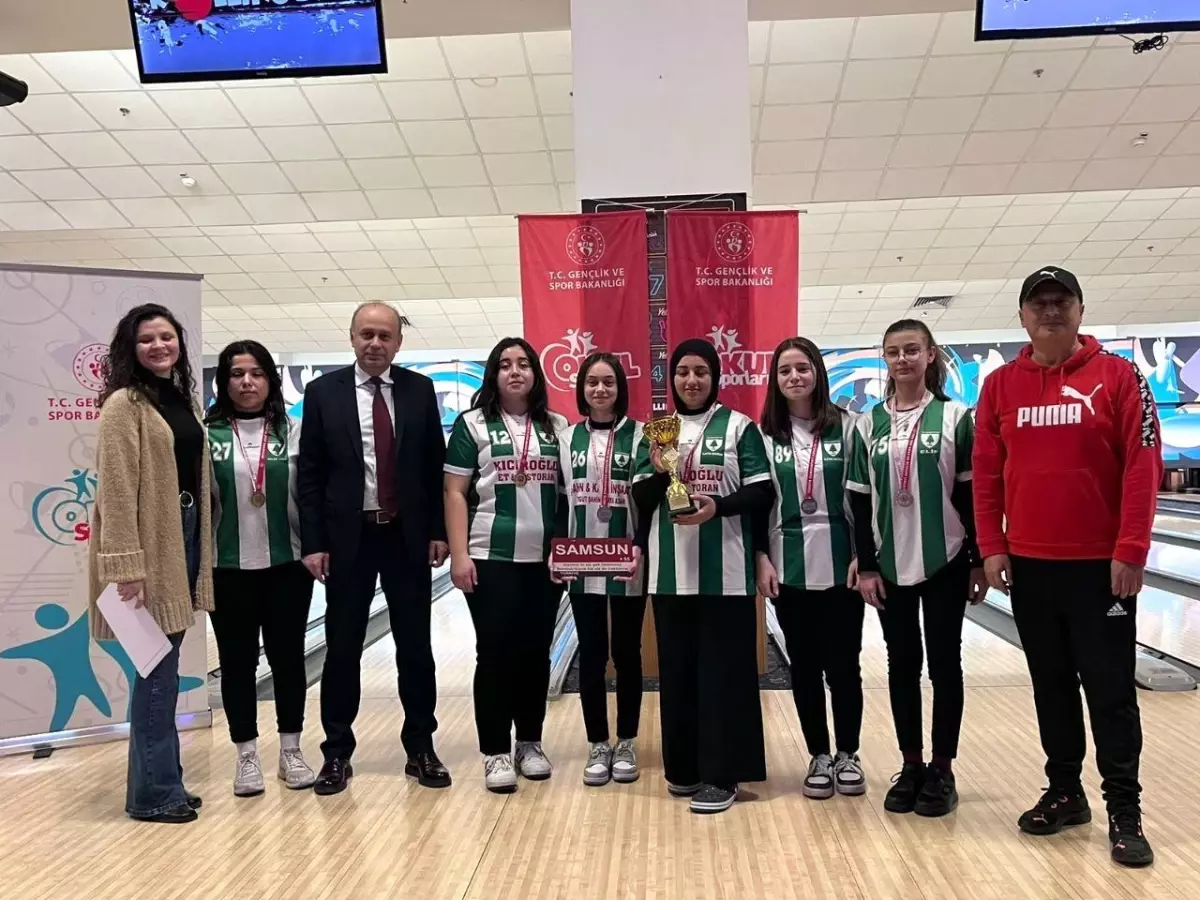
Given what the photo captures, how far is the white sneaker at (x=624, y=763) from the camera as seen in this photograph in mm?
2697

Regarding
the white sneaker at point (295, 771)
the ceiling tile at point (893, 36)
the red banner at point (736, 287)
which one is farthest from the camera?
the ceiling tile at point (893, 36)

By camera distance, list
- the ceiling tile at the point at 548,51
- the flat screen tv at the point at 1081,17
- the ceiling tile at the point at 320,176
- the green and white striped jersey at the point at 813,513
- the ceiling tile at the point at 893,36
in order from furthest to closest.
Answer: the ceiling tile at the point at 320,176 → the ceiling tile at the point at 548,51 → the ceiling tile at the point at 893,36 → the flat screen tv at the point at 1081,17 → the green and white striped jersey at the point at 813,513

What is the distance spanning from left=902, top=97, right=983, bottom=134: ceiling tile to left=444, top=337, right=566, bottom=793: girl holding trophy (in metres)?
4.21

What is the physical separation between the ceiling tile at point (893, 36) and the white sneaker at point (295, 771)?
178 inches

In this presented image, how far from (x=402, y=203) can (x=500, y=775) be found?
18.3 ft

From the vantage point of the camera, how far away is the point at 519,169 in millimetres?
6543

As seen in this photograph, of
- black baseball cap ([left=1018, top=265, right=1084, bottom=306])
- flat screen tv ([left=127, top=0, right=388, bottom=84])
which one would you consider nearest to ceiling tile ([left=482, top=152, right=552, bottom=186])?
flat screen tv ([left=127, top=0, right=388, bottom=84])

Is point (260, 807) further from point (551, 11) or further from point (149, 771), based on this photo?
point (551, 11)

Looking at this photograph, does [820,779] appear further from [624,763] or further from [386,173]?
[386,173]

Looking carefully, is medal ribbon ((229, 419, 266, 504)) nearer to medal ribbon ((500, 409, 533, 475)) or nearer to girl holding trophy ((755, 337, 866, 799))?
medal ribbon ((500, 409, 533, 475))

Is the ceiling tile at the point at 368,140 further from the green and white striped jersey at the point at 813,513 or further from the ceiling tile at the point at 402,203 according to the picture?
the green and white striped jersey at the point at 813,513

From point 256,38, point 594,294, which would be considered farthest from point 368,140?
point 594,294

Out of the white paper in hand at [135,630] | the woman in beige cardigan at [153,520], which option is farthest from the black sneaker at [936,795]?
the white paper in hand at [135,630]

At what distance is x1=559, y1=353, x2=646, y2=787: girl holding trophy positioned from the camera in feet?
8.56
